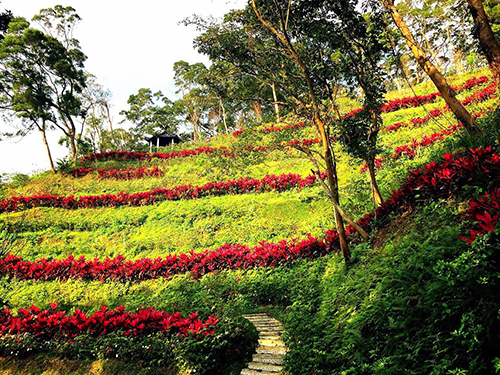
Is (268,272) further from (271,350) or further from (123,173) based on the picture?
(123,173)

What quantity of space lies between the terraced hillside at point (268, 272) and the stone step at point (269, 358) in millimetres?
257

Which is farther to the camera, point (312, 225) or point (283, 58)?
point (312, 225)

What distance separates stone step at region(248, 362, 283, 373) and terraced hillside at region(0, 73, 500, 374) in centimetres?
25

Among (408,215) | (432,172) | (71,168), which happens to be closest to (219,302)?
(408,215)

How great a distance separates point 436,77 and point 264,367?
630 cm

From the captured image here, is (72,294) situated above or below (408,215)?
below

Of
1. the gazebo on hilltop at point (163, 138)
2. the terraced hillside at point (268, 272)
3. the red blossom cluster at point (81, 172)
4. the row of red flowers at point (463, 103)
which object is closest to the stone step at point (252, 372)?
the terraced hillside at point (268, 272)

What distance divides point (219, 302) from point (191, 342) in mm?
2088

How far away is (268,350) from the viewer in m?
4.88

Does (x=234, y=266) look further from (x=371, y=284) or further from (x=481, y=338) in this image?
(x=481, y=338)

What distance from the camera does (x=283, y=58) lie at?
6.42 m

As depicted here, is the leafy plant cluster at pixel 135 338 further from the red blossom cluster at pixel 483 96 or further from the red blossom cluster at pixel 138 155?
the red blossom cluster at pixel 138 155

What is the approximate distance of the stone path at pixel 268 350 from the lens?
4.42 m

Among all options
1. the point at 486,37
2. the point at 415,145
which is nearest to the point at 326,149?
the point at 486,37
